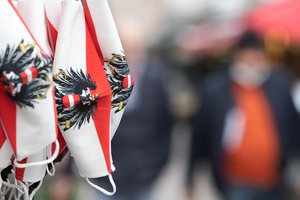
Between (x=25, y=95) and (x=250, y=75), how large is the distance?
3.70 metres

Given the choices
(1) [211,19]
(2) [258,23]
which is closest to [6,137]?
(2) [258,23]

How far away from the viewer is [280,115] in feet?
18.4

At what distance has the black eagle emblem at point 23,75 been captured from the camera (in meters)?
2.18

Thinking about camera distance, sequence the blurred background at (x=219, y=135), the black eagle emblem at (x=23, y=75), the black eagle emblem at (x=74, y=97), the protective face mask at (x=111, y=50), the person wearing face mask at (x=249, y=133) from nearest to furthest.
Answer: the black eagle emblem at (x=23, y=75) → the black eagle emblem at (x=74, y=97) → the protective face mask at (x=111, y=50) → the blurred background at (x=219, y=135) → the person wearing face mask at (x=249, y=133)

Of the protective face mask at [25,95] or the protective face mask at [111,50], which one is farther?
the protective face mask at [111,50]

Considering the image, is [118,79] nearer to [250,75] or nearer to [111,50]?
[111,50]

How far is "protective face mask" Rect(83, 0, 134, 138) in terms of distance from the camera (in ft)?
8.21

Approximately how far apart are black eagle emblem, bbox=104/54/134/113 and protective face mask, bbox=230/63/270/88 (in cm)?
319

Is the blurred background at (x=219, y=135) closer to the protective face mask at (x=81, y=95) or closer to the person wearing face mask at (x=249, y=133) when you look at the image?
the person wearing face mask at (x=249, y=133)

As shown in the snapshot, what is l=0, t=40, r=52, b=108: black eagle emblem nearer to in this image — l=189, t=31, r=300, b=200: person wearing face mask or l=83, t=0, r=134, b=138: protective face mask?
l=83, t=0, r=134, b=138: protective face mask

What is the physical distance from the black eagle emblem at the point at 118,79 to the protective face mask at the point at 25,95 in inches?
13.0

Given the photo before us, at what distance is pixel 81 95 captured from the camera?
95.0 inches

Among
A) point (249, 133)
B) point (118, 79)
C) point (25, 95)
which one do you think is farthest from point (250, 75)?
point (25, 95)

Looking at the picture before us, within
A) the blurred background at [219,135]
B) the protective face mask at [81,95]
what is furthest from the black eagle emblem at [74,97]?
the blurred background at [219,135]
